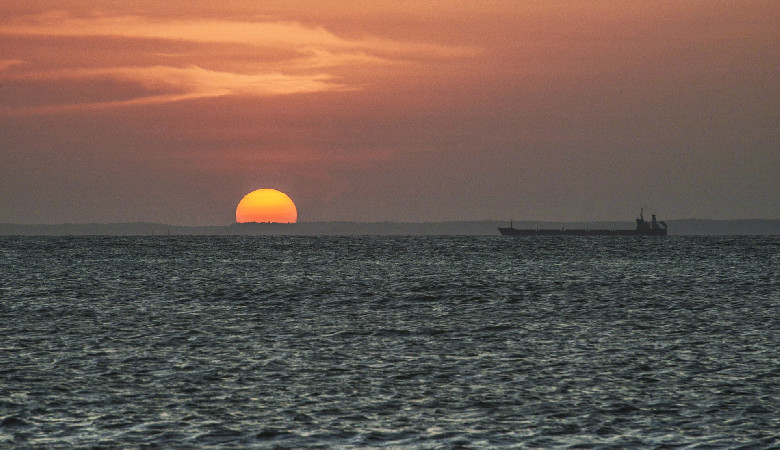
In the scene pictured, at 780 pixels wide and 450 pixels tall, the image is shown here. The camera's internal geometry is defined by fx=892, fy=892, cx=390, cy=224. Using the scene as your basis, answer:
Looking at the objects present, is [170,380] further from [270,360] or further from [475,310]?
[475,310]

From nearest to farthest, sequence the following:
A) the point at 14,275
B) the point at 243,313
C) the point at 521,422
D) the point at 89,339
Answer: the point at 521,422, the point at 89,339, the point at 243,313, the point at 14,275

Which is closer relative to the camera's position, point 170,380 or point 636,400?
point 636,400

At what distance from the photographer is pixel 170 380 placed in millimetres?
27938

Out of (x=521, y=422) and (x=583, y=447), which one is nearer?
(x=583, y=447)

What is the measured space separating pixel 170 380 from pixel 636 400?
14084 millimetres

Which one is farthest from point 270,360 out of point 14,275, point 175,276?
point 14,275

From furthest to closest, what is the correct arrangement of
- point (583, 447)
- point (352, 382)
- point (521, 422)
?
point (352, 382)
point (521, 422)
point (583, 447)

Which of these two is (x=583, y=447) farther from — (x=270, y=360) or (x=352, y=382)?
(x=270, y=360)

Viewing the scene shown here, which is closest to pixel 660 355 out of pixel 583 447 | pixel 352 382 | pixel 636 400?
pixel 636 400

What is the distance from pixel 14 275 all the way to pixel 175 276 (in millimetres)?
17162

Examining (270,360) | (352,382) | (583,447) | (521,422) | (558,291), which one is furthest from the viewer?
(558,291)

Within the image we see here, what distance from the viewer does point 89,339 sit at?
38.5 meters

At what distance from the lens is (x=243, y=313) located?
52.3 m

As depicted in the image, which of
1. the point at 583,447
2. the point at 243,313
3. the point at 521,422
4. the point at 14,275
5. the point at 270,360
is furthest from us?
the point at 14,275
